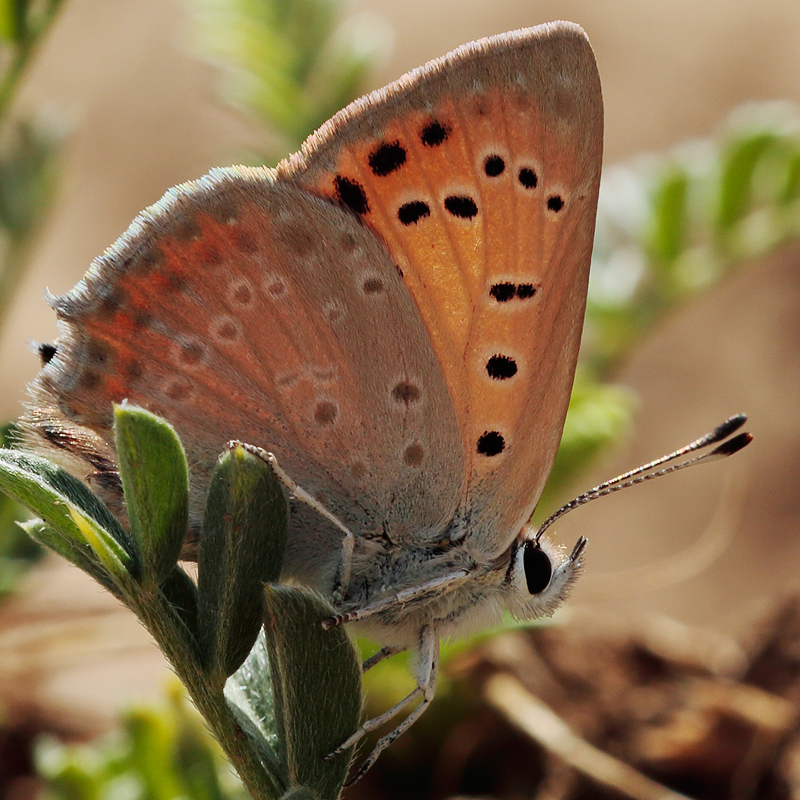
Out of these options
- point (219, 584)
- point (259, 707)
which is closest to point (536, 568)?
point (259, 707)

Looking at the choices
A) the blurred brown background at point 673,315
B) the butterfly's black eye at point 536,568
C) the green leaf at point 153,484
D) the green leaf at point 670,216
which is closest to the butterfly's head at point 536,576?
the butterfly's black eye at point 536,568

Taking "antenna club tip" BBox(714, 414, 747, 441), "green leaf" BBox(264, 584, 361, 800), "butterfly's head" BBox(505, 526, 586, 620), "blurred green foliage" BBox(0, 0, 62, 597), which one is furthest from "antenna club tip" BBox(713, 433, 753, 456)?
"blurred green foliage" BBox(0, 0, 62, 597)

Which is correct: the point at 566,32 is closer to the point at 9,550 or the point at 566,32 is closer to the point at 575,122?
the point at 575,122

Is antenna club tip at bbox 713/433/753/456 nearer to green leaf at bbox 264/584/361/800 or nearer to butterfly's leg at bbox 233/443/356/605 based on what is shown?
butterfly's leg at bbox 233/443/356/605

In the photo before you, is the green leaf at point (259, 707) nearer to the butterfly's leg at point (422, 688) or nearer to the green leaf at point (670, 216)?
the butterfly's leg at point (422, 688)

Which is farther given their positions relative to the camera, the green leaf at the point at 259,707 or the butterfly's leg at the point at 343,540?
the butterfly's leg at the point at 343,540

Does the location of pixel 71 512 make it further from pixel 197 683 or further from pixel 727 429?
pixel 727 429

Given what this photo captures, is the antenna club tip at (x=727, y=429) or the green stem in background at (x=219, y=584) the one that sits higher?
the antenna club tip at (x=727, y=429)
